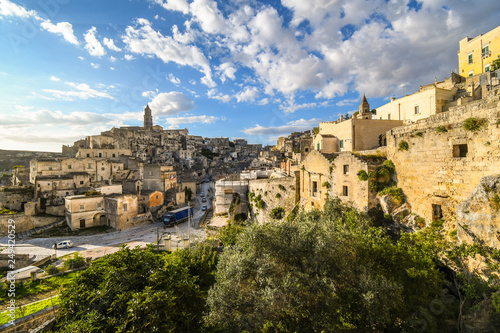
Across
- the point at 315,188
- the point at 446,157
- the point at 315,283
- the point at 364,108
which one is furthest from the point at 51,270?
the point at 364,108

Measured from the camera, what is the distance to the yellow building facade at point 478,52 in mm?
22156

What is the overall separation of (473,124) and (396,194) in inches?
179

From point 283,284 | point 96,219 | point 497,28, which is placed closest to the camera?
point 283,284

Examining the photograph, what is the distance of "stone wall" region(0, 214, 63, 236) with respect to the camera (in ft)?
89.1

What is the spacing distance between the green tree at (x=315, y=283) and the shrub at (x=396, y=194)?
3.94m

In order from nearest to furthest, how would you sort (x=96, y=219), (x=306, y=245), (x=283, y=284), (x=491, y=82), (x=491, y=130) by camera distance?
1. (x=283, y=284)
2. (x=306, y=245)
3. (x=491, y=130)
4. (x=491, y=82)
5. (x=96, y=219)

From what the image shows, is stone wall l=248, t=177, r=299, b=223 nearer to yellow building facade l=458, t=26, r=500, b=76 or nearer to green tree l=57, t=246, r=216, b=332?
green tree l=57, t=246, r=216, b=332

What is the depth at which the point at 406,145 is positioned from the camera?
11328 mm

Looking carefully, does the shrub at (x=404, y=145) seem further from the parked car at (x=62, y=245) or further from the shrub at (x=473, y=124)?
the parked car at (x=62, y=245)

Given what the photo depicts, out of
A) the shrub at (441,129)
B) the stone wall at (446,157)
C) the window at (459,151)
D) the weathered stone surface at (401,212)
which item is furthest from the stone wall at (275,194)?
the window at (459,151)

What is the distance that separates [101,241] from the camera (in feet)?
83.9

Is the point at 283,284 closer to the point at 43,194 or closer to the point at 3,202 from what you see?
the point at 43,194

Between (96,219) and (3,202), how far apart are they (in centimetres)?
1420

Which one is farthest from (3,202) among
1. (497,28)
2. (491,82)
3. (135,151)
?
(497,28)
